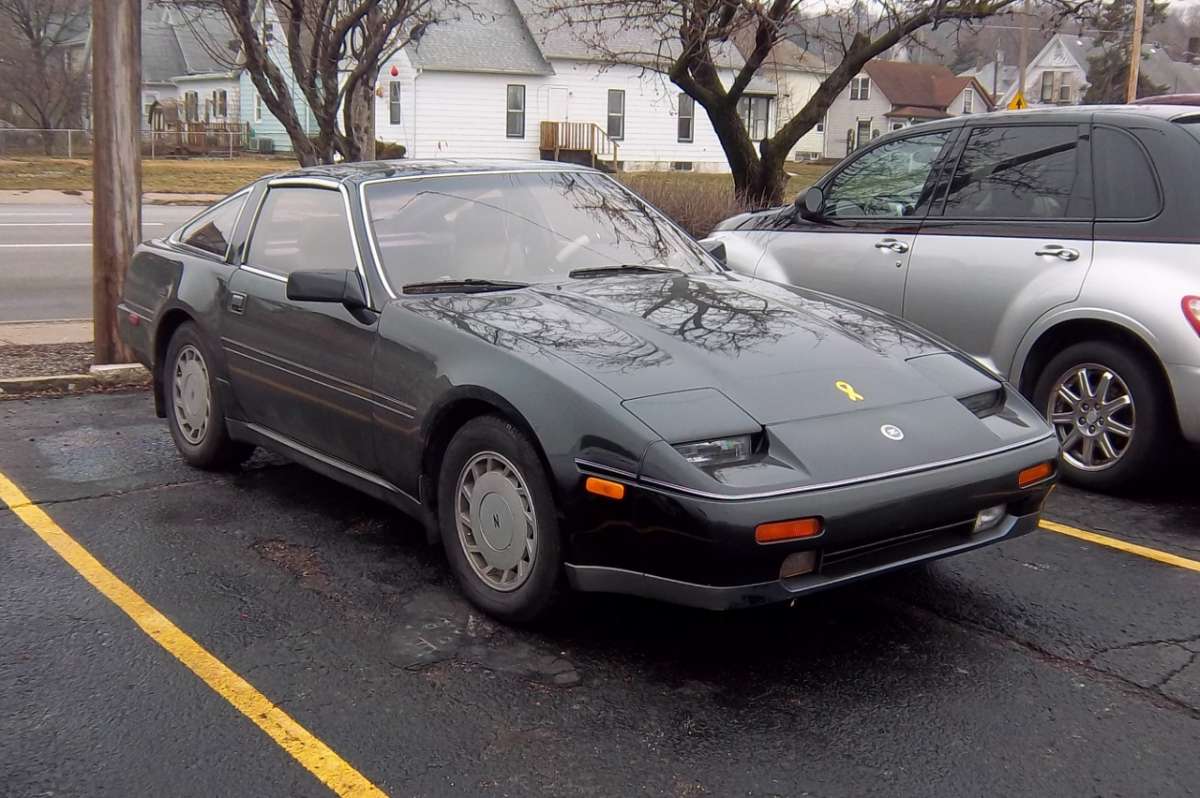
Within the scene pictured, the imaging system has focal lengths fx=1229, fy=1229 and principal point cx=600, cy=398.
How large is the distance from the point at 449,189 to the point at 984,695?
2.96m

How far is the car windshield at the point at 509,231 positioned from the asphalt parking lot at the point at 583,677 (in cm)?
119

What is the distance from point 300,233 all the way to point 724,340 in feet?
7.13

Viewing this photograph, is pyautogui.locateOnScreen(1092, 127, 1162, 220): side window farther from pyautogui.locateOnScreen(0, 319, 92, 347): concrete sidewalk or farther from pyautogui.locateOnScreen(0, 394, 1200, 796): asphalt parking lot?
pyautogui.locateOnScreen(0, 319, 92, 347): concrete sidewalk

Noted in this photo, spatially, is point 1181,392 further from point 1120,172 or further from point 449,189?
point 449,189

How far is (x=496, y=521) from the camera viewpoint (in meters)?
4.09

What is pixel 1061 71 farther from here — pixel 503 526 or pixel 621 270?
pixel 503 526

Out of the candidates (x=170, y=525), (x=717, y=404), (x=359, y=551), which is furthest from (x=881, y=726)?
(x=170, y=525)

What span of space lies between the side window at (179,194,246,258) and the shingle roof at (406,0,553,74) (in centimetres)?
3526

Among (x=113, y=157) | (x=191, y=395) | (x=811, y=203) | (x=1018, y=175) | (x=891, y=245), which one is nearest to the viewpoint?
(x=191, y=395)

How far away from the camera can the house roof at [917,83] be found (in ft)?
222

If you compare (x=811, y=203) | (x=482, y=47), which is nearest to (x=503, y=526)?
(x=811, y=203)

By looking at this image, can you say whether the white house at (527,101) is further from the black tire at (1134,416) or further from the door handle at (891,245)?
the black tire at (1134,416)

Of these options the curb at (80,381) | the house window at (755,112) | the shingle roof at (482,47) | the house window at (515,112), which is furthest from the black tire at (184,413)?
the house window at (755,112)

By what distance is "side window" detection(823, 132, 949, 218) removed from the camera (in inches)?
269
